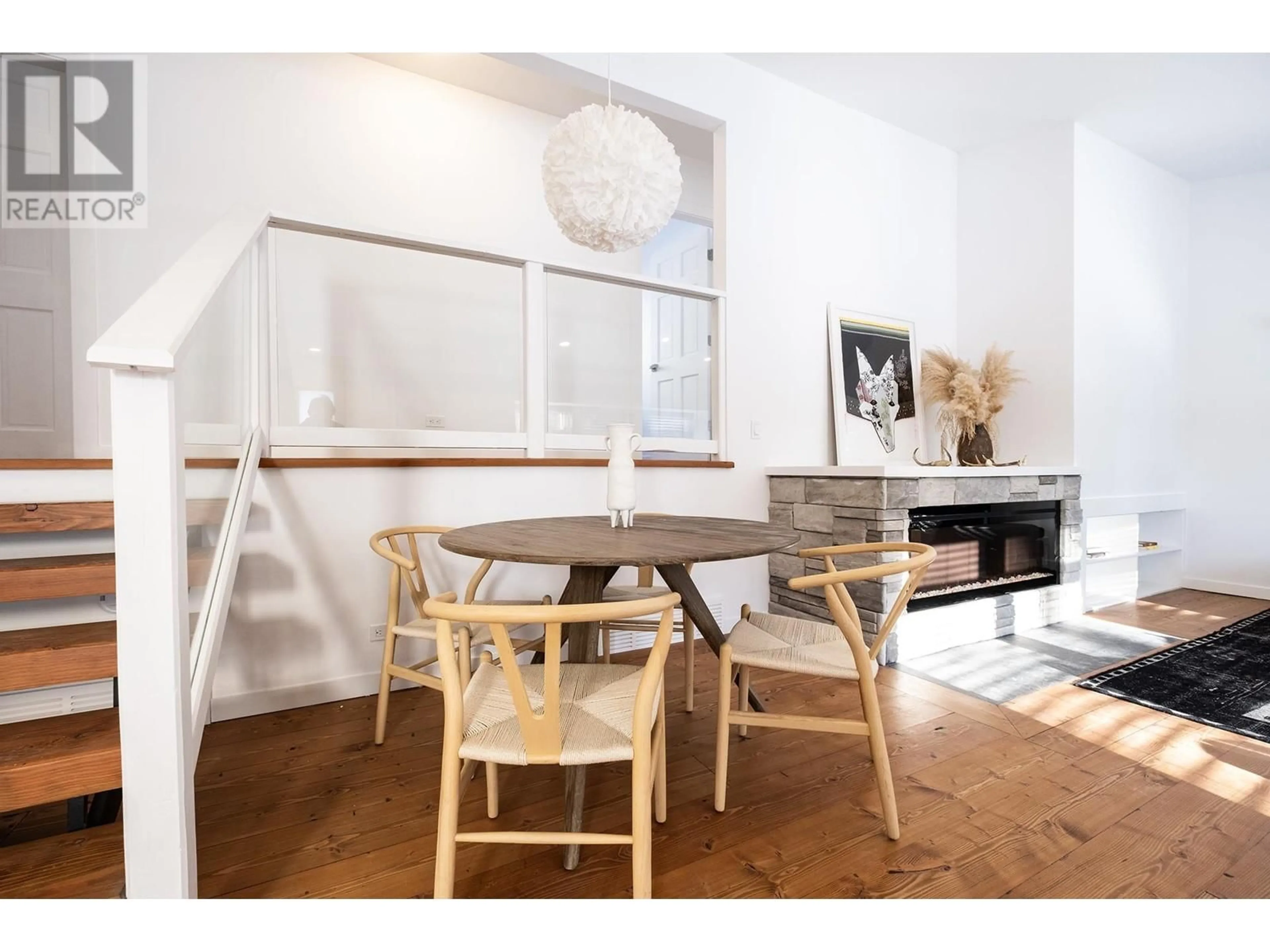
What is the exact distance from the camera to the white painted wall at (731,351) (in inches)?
94.4

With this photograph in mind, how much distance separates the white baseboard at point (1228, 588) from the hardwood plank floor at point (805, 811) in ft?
10.5

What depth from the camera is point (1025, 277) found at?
A: 420 centimetres

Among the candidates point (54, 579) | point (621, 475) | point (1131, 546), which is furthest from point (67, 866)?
point (1131, 546)

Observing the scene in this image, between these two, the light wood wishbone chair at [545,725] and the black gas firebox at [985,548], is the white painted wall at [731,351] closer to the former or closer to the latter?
the black gas firebox at [985,548]

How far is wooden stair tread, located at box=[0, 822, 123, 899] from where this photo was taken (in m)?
1.25

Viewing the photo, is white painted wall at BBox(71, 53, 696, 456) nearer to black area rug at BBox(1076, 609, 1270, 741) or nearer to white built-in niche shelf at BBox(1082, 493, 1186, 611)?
black area rug at BBox(1076, 609, 1270, 741)

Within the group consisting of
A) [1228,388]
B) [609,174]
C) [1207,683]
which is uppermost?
[609,174]

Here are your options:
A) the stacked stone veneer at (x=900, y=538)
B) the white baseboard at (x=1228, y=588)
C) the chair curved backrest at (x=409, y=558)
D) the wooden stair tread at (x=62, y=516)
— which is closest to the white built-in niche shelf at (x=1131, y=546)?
the white baseboard at (x=1228, y=588)

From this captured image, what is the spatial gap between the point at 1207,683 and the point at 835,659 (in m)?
2.24

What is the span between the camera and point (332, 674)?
249cm

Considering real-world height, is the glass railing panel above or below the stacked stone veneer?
above

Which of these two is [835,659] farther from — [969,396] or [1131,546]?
[1131,546]

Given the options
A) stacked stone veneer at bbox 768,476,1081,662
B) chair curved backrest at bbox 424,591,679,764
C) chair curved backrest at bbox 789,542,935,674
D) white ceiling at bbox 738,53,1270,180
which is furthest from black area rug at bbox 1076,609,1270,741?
white ceiling at bbox 738,53,1270,180
